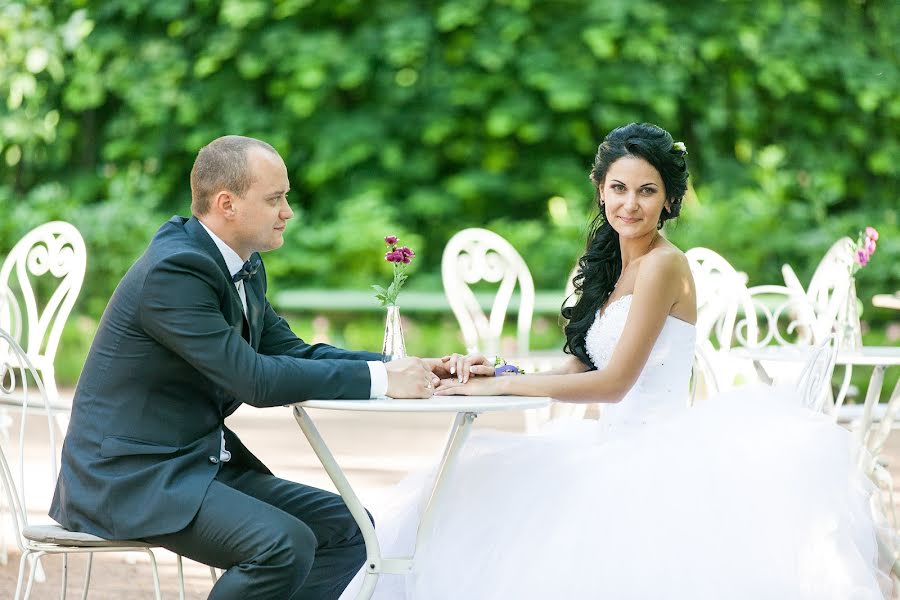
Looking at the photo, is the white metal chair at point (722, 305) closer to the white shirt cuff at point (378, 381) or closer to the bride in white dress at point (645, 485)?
the bride in white dress at point (645, 485)

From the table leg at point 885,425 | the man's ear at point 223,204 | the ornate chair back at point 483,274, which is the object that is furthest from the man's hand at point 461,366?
the ornate chair back at point 483,274

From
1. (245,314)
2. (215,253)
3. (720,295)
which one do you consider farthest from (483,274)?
(215,253)

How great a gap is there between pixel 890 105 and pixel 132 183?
24.0 feet

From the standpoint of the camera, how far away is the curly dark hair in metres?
3.37

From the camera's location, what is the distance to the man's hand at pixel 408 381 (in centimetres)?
299

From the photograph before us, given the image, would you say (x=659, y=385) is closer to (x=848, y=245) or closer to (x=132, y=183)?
(x=848, y=245)

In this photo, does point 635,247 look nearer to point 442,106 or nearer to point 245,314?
point 245,314

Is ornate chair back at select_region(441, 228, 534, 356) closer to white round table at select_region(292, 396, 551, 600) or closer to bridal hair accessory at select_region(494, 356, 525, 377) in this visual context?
bridal hair accessory at select_region(494, 356, 525, 377)

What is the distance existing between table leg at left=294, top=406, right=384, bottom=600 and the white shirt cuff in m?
0.17

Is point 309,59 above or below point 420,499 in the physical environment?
above

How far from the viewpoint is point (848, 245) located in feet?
16.0

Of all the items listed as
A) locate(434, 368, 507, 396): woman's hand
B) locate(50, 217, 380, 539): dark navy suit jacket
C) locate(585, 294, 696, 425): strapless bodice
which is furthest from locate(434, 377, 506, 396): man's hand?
locate(585, 294, 696, 425): strapless bodice

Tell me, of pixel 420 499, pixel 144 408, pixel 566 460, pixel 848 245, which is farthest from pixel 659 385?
pixel 848 245

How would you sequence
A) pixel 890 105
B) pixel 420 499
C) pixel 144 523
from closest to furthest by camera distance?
pixel 144 523 → pixel 420 499 → pixel 890 105
